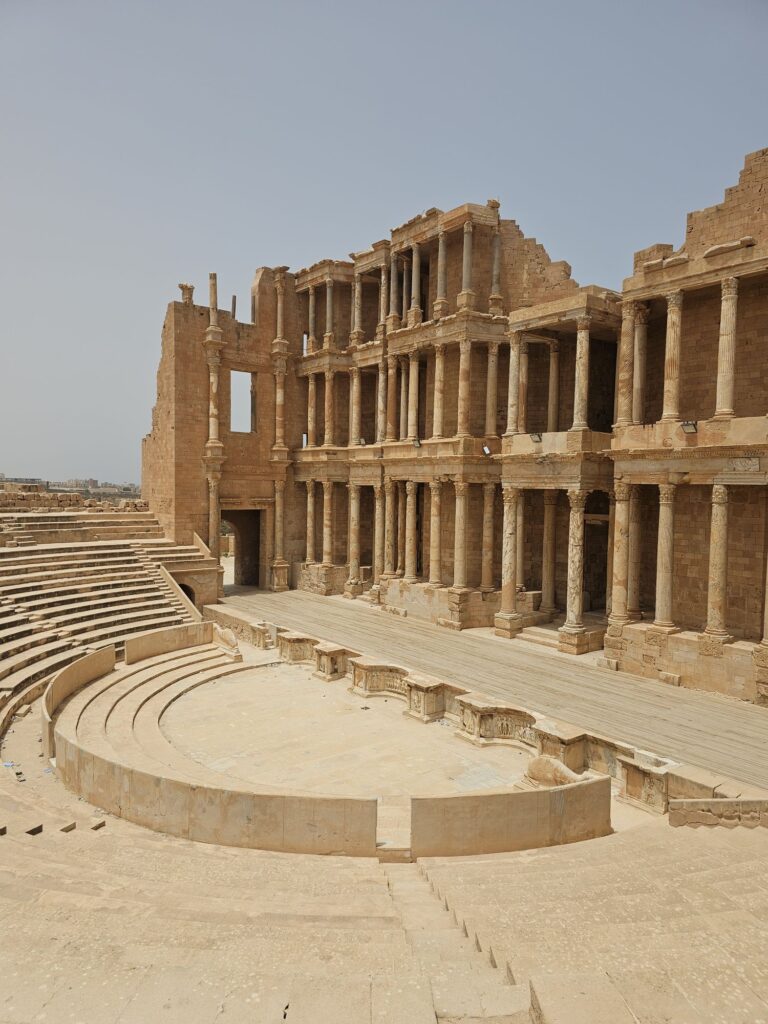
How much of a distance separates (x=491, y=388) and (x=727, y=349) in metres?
8.82

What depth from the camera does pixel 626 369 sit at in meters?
18.9

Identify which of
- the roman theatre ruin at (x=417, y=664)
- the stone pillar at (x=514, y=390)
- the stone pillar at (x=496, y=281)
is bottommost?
the roman theatre ruin at (x=417, y=664)

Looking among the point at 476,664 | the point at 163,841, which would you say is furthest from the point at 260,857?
the point at 476,664

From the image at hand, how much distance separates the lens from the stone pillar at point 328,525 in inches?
1190

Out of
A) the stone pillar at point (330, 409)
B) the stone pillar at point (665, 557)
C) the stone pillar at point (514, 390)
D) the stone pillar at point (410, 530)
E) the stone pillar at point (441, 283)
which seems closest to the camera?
the stone pillar at point (665, 557)

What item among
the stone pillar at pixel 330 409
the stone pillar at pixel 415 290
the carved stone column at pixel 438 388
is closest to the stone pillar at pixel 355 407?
the stone pillar at pixel 330 409

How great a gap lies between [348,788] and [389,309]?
2120cm

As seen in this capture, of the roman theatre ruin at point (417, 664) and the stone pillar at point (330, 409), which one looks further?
the stone pillar at point (330, 409)

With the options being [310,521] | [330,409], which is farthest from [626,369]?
[310,521]

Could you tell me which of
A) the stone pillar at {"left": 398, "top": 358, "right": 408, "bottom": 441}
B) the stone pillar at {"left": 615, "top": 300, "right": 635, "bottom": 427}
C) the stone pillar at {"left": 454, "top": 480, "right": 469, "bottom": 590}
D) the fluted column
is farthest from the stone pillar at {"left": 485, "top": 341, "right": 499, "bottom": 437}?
the stone pillar at {"left": 615, "top": 300, "right": 635, "bottom": 427}

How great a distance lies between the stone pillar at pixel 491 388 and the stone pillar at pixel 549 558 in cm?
339

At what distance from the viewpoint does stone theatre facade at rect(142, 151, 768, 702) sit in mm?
16984

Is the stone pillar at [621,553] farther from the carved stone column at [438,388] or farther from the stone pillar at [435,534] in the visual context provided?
the carved stone column at [438,388]

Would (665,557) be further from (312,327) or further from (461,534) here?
(312,327)
